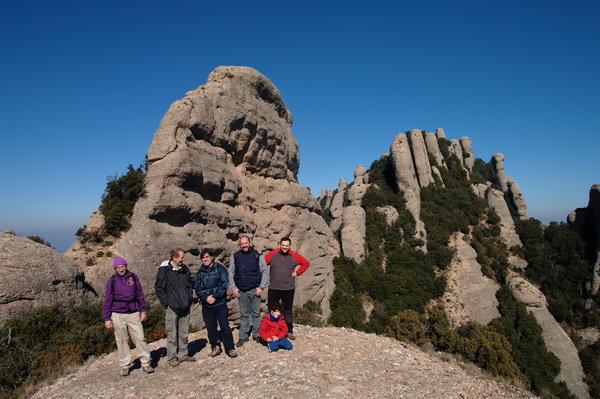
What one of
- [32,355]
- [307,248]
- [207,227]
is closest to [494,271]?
[307,248]

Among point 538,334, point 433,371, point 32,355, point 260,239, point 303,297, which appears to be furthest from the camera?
point 538,334

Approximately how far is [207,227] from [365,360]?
9737 mm

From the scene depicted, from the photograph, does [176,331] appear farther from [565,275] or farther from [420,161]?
[420,161]

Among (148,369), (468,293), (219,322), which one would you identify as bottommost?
(468,293)

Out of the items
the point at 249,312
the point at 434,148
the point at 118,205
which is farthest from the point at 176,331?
the point at 434,148

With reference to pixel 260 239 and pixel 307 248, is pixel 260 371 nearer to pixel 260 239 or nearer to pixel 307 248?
pixel 260 239

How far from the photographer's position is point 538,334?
25641 millimetres

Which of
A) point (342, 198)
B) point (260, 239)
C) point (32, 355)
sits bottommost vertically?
point (32, 355)

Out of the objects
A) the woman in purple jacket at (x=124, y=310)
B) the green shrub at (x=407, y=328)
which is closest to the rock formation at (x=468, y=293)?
the green shrub at (x=407, y=328)

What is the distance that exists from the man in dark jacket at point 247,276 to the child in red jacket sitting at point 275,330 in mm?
453

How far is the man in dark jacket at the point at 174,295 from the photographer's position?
20.5 feet

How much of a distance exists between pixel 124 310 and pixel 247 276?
97.2 inches

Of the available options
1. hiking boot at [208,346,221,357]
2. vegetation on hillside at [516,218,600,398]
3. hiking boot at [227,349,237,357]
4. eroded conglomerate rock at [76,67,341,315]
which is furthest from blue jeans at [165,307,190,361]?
vegetation on hillside at [516,218,600,398]

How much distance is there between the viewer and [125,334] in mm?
5984
